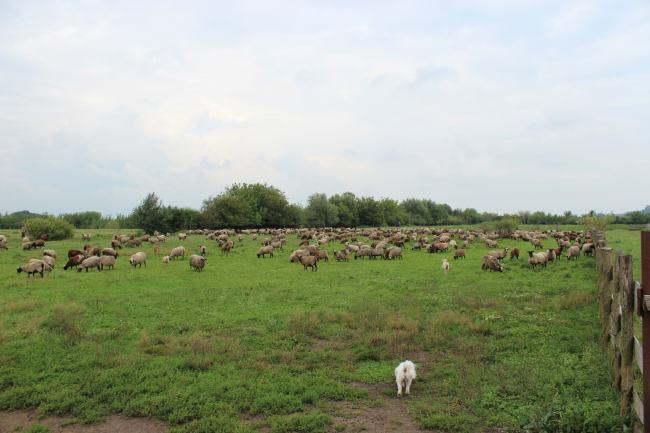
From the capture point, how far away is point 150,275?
68.7 feet

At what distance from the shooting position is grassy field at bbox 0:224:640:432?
20.0 ft

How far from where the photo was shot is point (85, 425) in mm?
6074

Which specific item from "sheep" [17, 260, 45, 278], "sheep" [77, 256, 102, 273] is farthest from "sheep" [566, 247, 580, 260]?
"sheep" [17, 260, 45, 278]

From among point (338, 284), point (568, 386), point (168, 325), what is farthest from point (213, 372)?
point (338, 284)

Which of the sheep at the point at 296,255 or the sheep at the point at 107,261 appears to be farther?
the sheep at the point at 296,255

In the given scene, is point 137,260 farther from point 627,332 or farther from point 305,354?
point 627,332

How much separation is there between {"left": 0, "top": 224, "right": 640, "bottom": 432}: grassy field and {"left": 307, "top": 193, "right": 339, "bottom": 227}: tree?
76198 millimetres

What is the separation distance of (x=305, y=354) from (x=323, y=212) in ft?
281

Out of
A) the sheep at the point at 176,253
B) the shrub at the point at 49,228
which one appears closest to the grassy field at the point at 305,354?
the sheep at the point at 176,253

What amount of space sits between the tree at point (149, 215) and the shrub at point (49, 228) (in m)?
9.97

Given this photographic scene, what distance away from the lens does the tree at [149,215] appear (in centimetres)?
5306

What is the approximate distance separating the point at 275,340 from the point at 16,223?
338ft

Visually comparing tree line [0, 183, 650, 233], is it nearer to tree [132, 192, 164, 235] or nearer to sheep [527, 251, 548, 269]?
tree [132, 192, 164, 235]

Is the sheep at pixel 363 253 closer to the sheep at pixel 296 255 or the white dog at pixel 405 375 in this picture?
the sheep at pixel 296 255
